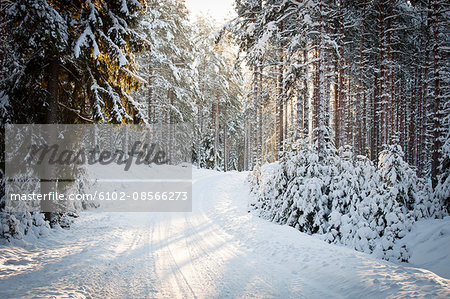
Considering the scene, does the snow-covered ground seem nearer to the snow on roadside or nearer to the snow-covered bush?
the snow on roadside

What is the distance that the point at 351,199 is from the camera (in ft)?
28.7

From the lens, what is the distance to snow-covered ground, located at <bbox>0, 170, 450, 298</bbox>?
14.5 feet

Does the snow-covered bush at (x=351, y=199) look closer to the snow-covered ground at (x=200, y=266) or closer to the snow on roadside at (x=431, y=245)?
the snow on roadside at (x=431, y=245)

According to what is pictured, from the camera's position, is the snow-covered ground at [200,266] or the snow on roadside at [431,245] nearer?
the snow-covered ground at [200,266]

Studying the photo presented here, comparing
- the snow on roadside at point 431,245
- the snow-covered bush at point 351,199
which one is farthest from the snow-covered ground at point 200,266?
the snow-covered bush at point 351,199

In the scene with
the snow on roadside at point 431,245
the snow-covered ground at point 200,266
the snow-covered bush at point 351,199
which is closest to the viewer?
the snow-covered ground at point 200,266

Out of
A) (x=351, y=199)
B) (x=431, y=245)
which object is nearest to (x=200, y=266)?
(x=351, y=199)

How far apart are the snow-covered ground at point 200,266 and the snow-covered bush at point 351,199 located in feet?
3.38

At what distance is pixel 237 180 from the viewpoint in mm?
19531

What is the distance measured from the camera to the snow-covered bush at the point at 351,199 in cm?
741

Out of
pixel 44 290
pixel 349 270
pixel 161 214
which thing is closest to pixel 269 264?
pixel 349 270

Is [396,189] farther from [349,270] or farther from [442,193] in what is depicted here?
[349,270]

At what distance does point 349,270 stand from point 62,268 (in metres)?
6.42

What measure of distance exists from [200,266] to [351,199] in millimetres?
6238
